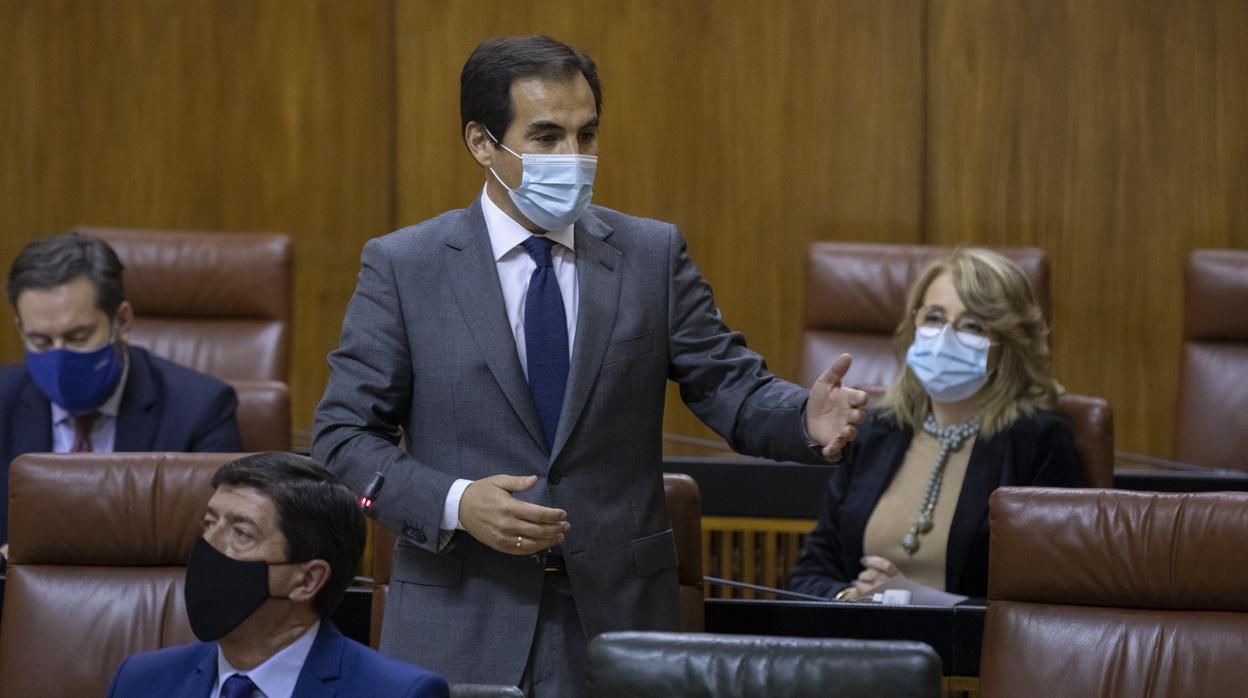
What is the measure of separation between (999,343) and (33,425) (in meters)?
1.80

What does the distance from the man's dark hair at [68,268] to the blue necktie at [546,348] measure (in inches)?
54.8

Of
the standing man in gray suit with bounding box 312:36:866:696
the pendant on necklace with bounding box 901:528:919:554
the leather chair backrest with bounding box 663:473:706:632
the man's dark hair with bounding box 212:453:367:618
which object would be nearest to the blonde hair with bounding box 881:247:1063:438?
the pendant on necklace with bounding box 901:528:919:554

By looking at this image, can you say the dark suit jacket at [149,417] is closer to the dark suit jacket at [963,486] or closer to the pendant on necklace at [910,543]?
the dark suit jacket at [963,486]

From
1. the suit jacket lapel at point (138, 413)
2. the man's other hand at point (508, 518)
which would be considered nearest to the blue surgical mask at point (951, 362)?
the man's other hand at point (508, 518)

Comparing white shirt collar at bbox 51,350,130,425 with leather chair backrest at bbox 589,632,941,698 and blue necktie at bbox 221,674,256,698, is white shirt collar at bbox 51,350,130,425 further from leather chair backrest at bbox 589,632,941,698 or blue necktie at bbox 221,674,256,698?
leather chair backrest at bbox 589,632,941,698

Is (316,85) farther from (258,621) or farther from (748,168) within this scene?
(258,621)

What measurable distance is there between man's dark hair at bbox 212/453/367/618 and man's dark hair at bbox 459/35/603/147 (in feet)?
1.70

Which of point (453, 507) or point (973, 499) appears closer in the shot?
point (453, 507)

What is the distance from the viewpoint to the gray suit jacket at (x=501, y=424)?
2.06 meters

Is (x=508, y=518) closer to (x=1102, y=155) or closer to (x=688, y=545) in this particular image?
(x=688, y=545)

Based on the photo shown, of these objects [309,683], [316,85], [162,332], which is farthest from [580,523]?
[316,85]

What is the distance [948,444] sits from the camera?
Result: 305cm

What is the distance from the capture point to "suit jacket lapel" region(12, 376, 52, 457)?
3.16 metres

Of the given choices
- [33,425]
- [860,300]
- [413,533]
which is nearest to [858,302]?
[860,300]
